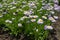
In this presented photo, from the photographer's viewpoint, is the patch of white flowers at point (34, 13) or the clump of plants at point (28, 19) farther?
the patch of white flowers at point (34, 13)

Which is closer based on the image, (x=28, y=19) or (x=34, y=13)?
(x=28, y=19)

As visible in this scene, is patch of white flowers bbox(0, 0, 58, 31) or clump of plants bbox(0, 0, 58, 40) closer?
clump of plants bbox(0, 0, 58, 40)

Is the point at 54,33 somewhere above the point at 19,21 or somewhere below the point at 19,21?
below

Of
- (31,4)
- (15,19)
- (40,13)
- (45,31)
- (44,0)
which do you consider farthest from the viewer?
(44,0)

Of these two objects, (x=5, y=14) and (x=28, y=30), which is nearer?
(x=28, y=30)

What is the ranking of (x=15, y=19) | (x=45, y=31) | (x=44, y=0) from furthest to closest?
(x=44, y=0), (x=15, y=19), (x=45, y=31)

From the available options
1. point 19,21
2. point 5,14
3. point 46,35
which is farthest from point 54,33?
point 5,14

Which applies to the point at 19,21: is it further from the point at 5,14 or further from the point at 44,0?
the point at 44,0
